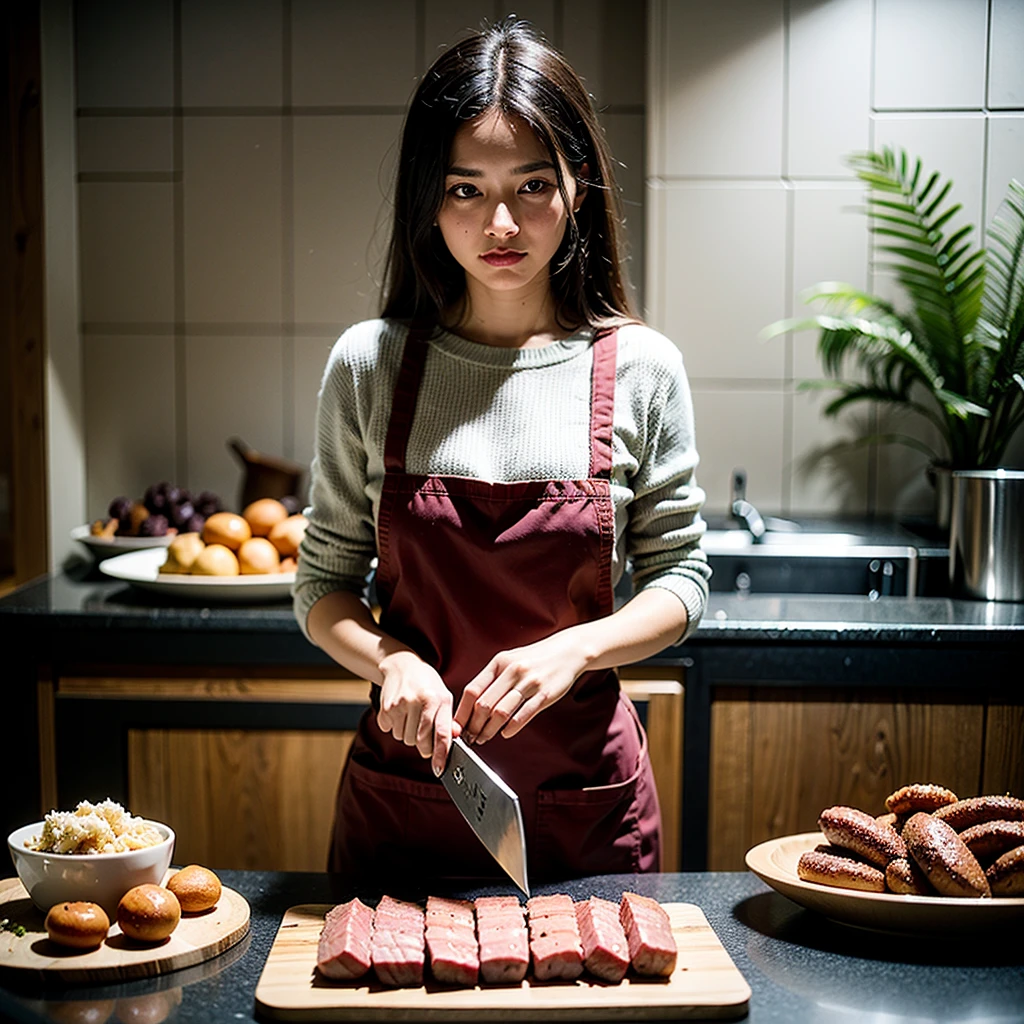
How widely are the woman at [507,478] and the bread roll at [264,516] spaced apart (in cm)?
94

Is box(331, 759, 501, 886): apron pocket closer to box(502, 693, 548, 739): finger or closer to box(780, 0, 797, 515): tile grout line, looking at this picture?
box(502, 693, 548, 739): finger

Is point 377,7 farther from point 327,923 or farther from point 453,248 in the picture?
point 327,923

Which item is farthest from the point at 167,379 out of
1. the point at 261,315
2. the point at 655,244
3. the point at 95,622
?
the point at 655,244

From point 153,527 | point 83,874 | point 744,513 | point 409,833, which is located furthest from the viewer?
point 153,527

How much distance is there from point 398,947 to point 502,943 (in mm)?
87

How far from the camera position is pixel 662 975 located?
1104mm

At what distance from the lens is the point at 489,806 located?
1217mm

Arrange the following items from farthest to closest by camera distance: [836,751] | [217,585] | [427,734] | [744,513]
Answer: [744,513]
[217,585]
[836,751]
[427,734]

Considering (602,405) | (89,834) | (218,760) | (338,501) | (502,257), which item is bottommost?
(218,760)

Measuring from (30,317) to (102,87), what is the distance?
58 cm

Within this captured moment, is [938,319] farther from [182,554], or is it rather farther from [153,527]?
[153,527]

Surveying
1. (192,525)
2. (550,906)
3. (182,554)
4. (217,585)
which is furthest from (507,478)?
(192,525)

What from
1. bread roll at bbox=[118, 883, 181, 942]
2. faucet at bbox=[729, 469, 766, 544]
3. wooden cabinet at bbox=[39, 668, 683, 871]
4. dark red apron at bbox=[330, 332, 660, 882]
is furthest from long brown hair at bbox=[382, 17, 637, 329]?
faucet at bbox=[729, 469, 766, 544]

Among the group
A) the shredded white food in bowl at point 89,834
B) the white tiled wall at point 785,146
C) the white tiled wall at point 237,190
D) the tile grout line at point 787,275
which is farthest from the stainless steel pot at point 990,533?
the shredded white food in bowl at point 89,834
